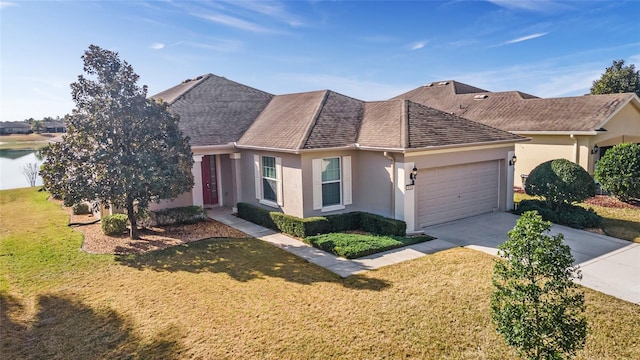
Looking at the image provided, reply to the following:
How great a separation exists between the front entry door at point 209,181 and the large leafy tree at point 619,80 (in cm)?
3734

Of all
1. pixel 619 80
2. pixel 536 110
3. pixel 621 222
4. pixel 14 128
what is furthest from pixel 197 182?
pixel 14 128

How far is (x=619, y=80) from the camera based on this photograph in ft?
118

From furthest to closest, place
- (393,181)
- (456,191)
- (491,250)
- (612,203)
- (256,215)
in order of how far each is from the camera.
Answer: (612,203)
(256,215)
(456,191)
(393,181)
(491,250)

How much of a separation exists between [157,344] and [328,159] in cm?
868

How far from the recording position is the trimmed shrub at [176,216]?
14305 mm

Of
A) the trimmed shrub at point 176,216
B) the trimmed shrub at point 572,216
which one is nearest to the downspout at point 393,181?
the trimmed shrub at point 572,216

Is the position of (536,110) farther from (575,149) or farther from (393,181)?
(393,181)

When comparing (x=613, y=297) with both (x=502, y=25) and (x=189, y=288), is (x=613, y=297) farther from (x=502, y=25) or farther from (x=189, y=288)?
(x=502, y=25)

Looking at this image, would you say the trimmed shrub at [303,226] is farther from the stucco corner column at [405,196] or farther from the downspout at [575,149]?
the downspout at [575,149]

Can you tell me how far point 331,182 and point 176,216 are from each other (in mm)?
5934

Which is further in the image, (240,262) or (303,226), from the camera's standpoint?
(303,226)

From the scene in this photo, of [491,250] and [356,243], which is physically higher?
[356,243]

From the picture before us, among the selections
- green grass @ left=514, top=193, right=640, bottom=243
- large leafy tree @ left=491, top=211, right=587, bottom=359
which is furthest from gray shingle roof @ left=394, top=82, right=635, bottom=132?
large leafy tree @ left=491, top=211, right=587, bottom=359

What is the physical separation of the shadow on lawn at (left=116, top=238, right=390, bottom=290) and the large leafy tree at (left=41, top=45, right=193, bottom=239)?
74.1 inches
